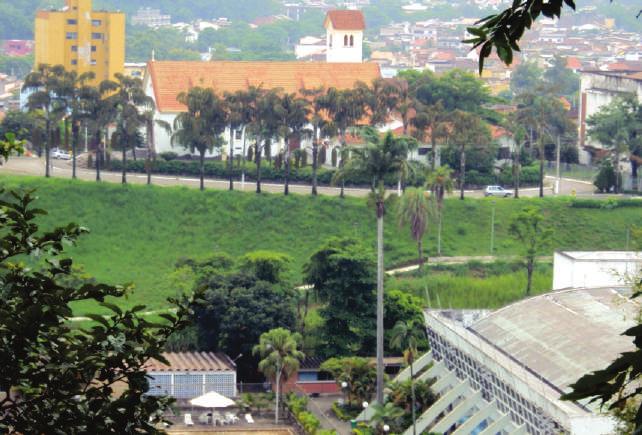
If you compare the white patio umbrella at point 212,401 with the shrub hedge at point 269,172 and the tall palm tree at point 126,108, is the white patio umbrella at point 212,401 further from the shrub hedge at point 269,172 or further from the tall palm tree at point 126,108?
the shrub hedge at point 269,172

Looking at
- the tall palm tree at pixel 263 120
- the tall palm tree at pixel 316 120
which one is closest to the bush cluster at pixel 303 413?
the tall palm tree at pixel 316 120

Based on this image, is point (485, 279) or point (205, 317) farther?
point (485, 279)

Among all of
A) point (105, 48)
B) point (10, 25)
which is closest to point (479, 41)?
point (105, 48)

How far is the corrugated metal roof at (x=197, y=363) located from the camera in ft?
134

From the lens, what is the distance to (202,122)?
186 ft

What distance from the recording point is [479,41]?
7.87 meters

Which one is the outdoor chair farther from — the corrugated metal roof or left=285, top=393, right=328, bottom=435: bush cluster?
left=285, top=393, right=328, bottom=435: bush cluster

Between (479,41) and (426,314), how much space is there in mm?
32519

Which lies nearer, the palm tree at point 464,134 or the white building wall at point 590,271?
the white building wall at point 590,271

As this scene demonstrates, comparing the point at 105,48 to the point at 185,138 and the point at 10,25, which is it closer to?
the point at 185,138

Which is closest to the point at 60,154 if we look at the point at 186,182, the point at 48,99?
the point at 48,99

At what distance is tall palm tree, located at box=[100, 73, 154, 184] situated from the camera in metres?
56.9

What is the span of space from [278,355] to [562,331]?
7154 millimetres

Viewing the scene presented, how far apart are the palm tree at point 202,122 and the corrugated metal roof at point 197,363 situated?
14.3 meters
